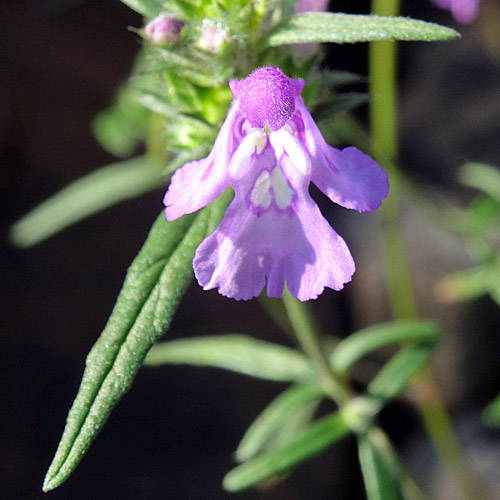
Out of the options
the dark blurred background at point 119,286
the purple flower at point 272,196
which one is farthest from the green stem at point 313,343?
the dark blurred background at point 119,286

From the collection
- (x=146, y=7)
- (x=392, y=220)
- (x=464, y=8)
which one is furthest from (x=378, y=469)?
(x=464, y=8)

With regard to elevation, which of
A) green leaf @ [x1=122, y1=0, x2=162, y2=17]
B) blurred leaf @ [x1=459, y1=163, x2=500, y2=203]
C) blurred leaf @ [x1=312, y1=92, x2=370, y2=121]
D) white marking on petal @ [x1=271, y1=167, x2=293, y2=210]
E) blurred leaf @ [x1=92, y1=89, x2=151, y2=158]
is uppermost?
green leaf @ [x1=122, y1=0, x2=162, y2=17]

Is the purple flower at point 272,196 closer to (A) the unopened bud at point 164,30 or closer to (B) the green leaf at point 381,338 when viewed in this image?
(A) the unopened bud at point 164,30

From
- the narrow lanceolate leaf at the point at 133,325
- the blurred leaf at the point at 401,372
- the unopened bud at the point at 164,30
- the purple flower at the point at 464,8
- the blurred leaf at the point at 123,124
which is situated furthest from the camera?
the blurred leaf at the point at 123,124

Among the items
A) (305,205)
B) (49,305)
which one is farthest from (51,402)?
(305,205)

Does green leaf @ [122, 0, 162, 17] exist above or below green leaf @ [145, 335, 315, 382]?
above

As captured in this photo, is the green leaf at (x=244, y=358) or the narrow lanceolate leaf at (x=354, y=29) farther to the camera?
the green leaf at (x=244, y=358)

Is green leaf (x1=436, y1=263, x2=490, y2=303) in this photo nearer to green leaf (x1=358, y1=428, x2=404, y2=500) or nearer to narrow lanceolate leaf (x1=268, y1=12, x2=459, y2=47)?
green leaf (x1=358, y1=428, x2=404, y2=500)

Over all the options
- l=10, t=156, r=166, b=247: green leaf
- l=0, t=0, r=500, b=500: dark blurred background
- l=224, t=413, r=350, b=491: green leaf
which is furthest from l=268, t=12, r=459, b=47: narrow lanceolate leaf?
l=0, t=0, r=500, b=500: dark blurred background
